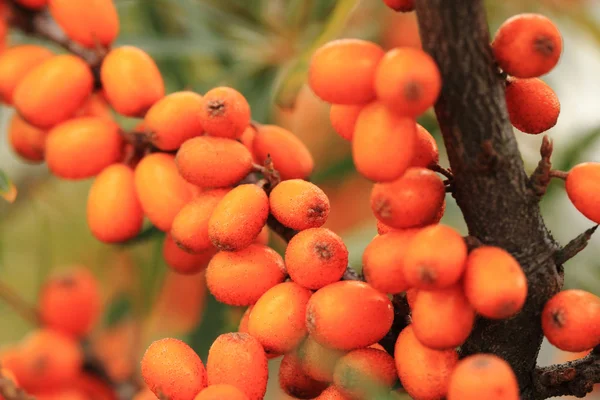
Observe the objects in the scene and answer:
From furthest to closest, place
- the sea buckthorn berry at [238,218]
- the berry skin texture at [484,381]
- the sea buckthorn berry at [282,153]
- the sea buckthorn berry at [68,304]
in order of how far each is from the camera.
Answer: the sea buckthorn berry at [68,304] < the sea buckthorn berry at [282,153] < the sea buckthorn berry at [238,218] < the berry skin texture at [484,381]

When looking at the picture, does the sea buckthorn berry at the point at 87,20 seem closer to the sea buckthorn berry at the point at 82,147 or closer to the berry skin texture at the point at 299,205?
the sea buckthorn berry at the point at 82,147

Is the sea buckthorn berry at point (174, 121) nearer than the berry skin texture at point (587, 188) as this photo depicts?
No

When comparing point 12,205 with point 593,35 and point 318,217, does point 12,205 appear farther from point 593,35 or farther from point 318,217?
point 593,35

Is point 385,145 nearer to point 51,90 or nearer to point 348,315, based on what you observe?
point 348,315

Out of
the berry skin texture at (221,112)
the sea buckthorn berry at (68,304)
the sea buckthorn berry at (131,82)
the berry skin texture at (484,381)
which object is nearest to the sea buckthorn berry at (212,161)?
the berry skin texture at (221,112)

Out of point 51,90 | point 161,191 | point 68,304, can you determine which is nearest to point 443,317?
point 161,191

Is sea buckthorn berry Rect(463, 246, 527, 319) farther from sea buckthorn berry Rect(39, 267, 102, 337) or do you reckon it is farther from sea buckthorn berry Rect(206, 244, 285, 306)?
sea buckthorn berry Rect(39, 267, 102, 337)
